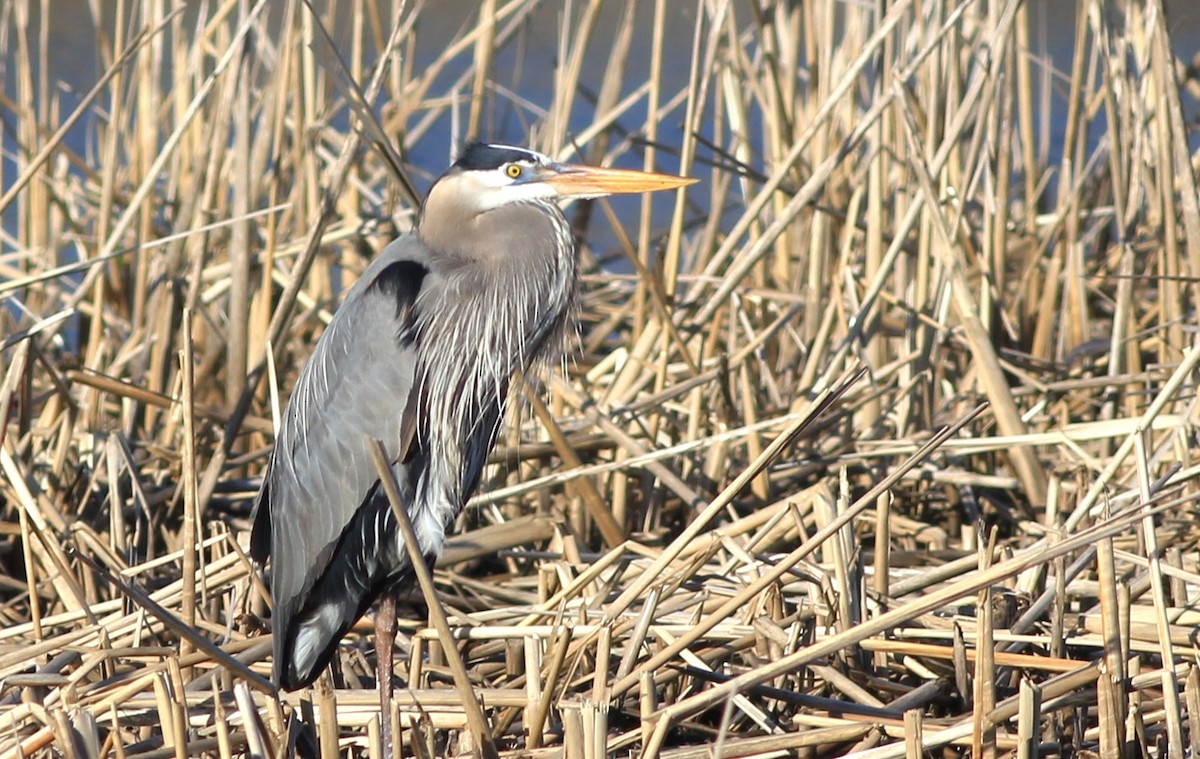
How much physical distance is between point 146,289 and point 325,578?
4.07ft

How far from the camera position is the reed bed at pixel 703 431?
2102 mm

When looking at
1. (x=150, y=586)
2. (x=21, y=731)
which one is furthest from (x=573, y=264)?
(x=21, y=731)

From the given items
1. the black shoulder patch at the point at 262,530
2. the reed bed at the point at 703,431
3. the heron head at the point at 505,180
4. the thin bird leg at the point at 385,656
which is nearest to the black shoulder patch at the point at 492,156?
the heron head at the point at 505,180

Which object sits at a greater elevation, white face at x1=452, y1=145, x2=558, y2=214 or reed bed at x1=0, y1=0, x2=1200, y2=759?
white face at x1=452, y1=145, x2=558, y2=214

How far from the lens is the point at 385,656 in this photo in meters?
2.43

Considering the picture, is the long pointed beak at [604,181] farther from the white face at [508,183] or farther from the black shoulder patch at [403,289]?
the black shoulder patch at [403,289]

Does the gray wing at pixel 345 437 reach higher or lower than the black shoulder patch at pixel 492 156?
lower

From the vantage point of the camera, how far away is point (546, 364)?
2.86m

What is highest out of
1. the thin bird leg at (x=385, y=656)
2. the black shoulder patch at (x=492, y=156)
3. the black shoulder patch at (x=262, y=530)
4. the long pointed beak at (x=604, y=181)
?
the black shoulder patch at (x=492, y=156)

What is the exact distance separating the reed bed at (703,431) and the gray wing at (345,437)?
114 millimetres

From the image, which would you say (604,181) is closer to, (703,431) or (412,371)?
(412,371)

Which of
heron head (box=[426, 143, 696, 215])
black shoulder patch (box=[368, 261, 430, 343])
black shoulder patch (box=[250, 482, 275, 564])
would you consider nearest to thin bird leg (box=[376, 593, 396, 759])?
black shoulder patch (box=[250, 482, 275, 564])

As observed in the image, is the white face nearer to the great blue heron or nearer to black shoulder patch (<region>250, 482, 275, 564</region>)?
the great blue heron

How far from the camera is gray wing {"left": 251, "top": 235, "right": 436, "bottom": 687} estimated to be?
264 cm
